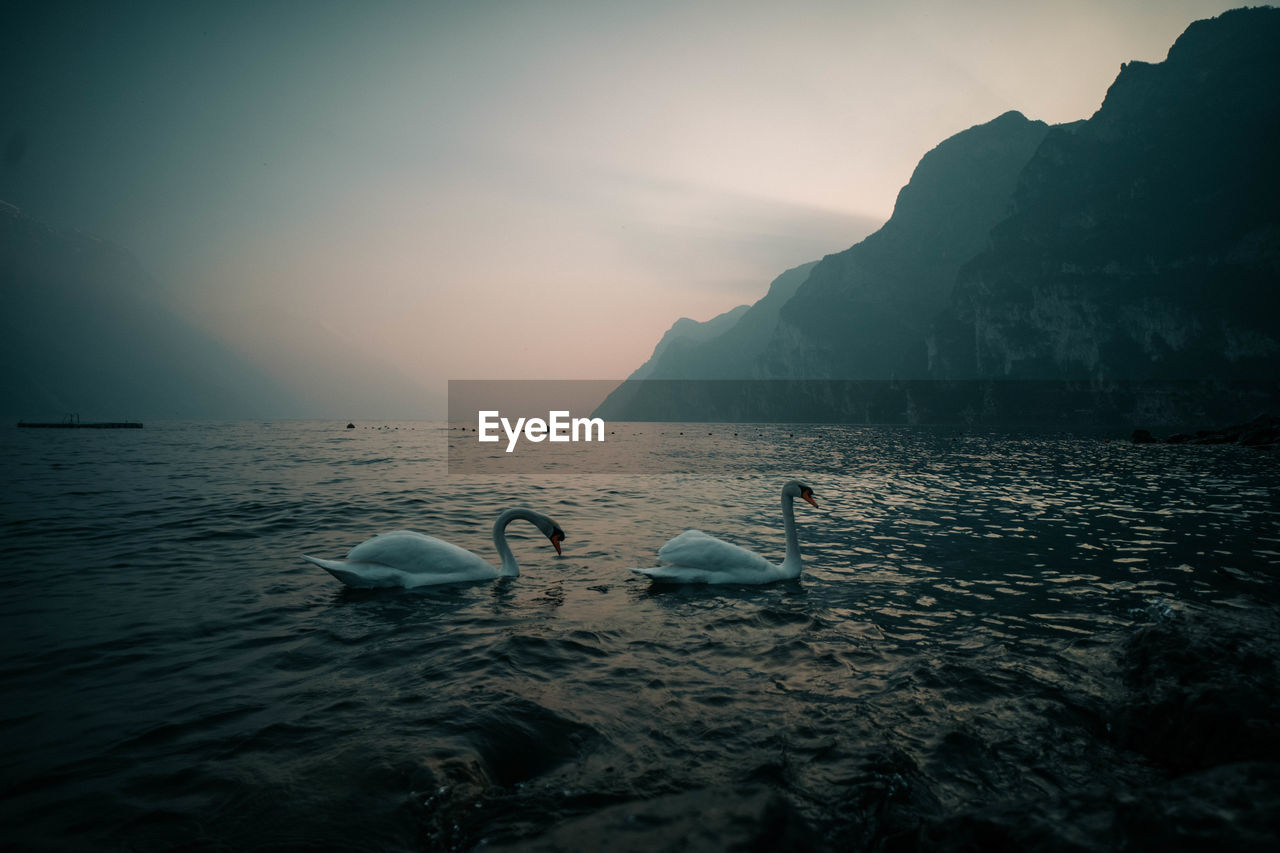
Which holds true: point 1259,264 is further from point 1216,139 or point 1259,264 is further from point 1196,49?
point 1196,49

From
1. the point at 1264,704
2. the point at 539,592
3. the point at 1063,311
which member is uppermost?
the point at 1063,311

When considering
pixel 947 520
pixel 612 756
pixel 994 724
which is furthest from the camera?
pixel 947 520

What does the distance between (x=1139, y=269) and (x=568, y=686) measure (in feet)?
499

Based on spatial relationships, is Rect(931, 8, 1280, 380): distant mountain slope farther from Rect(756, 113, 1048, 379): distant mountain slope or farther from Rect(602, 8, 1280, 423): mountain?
Rect(756, 113, 1048, 379): distant mountain slope

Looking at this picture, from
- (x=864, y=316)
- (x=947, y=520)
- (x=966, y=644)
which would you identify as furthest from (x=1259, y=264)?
(x=966, y=644)

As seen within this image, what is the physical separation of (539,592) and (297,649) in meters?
3.12

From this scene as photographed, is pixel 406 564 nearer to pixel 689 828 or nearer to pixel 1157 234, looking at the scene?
pixel 689 828

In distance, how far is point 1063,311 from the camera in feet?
403

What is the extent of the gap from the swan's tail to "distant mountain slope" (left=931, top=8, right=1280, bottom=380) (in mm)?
134969

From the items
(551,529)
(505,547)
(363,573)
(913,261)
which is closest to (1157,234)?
(913,261)

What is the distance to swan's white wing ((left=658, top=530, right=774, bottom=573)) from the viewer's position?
27.4 feet

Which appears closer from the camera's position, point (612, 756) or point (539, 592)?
point (612, 756)

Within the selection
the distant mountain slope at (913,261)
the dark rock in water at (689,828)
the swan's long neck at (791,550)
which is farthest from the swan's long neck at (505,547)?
the distant mountain slope at (913,261)

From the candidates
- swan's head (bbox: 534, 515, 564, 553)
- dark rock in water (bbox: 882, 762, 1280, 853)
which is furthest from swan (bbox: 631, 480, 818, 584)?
dark rock in water (bbox: 882, 762, 1280, 853)
